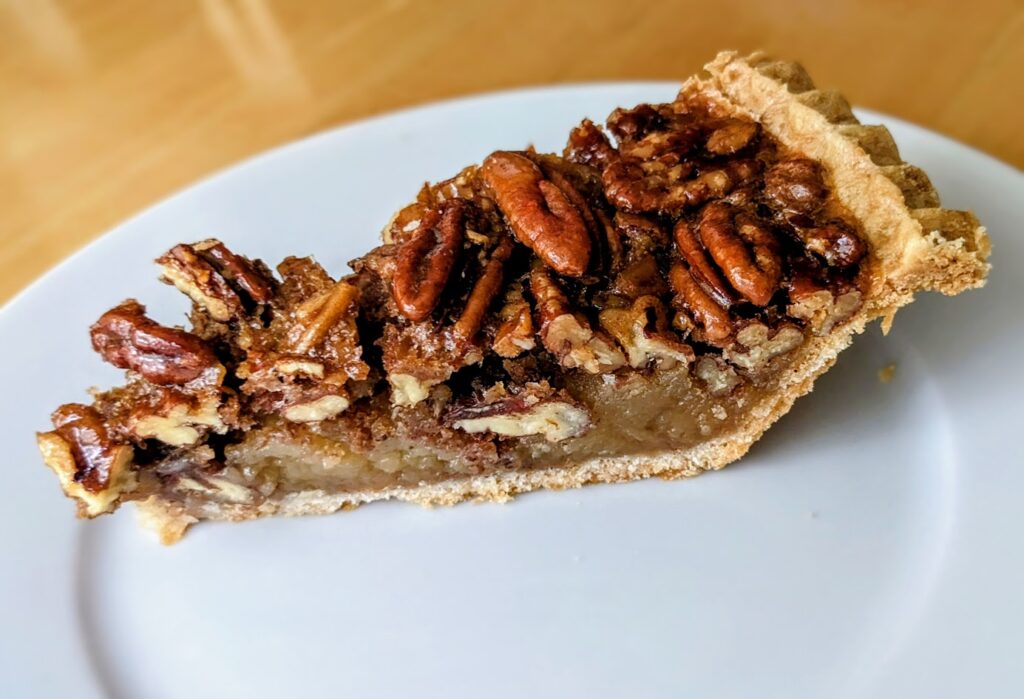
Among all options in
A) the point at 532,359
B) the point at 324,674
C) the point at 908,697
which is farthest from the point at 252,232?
the point at 908,697

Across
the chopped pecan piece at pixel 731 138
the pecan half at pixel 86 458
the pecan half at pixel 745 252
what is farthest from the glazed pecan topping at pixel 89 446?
the chopped pecan piece at pixel 731 138

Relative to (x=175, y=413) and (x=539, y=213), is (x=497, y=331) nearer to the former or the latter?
(x=539, y=213)

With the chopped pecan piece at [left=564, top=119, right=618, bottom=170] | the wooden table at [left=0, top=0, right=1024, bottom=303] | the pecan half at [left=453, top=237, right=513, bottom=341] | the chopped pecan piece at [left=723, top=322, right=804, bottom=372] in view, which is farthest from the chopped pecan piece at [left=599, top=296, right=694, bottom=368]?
the wooden table at [left=0, top=0, right=1024, bottom=303]

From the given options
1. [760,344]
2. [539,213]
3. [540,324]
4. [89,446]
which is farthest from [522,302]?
[89,446]

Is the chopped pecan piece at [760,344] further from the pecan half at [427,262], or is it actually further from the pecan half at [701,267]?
the pecan half at [427,262]

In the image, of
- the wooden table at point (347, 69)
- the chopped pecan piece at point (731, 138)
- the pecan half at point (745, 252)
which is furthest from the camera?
the wooden table at point (347, 69)

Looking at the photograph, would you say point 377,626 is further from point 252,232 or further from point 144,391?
point 252,232

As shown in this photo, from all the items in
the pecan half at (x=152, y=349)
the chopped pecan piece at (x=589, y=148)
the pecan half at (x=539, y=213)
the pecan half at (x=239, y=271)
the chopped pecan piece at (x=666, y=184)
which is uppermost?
the chopped pecan piece at (x=666, y=184)
